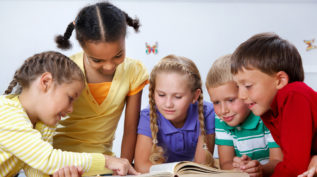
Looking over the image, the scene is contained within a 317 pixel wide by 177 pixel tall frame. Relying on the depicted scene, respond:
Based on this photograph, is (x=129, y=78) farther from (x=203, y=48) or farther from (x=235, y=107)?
(x=203, y=48)

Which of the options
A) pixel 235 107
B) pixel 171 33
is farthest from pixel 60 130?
pixel 171 33

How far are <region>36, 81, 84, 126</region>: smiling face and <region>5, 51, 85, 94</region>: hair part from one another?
0.02m

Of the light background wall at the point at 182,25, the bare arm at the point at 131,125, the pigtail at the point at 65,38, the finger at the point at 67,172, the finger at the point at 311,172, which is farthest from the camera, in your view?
the light background wall at the point at 182,25

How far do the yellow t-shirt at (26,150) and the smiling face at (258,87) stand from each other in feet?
1.63

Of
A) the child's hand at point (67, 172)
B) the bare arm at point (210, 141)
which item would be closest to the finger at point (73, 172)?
the child's hand at point (67, 172)

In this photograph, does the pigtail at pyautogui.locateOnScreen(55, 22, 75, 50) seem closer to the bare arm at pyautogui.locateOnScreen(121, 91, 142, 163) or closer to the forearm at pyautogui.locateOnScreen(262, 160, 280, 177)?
the bare arm at pyautogui.locateOnScreen(121, 91, 142, 163)

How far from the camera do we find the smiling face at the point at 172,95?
1309mm

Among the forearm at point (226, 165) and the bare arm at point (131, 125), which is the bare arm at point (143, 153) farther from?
the forearm at point (226, 165)

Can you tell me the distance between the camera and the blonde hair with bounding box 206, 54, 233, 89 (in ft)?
4.05

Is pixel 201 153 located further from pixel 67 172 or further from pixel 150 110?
pixel 67 172

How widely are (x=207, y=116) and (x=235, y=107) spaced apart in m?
0.21

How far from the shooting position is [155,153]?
1317 millimetres

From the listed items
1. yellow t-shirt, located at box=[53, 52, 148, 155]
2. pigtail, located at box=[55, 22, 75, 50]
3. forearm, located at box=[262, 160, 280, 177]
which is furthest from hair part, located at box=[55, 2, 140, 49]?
forearm, located at box=[262, 160, 280, 177]

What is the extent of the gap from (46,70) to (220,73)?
0.63 metres
